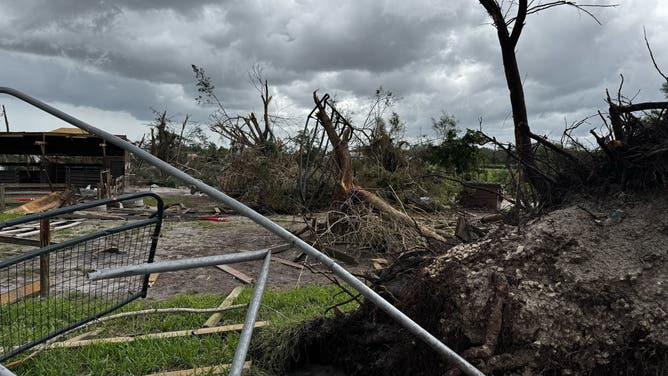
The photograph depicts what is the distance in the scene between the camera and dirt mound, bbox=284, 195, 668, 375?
93.7 inches

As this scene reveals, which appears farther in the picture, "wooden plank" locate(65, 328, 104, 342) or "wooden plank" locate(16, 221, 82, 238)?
"wooden plank" locate(16, 221, 82, 238)

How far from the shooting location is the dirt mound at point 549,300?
2379 mm

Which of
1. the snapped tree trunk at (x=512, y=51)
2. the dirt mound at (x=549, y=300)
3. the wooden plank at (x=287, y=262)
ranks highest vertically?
the snapped tree trunk at (x=512, y=51)

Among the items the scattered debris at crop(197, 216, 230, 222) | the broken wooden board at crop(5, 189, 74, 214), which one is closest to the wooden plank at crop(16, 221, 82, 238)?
the broken wooden board at crop(5, 189, 74, 214)

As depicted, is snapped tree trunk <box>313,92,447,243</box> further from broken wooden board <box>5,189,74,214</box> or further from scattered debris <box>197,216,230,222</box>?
broken wooden board <box>5,189,74,214</box>

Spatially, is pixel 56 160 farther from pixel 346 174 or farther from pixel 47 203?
pixel 346 174

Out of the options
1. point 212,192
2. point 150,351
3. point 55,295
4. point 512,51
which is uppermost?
point 512,51

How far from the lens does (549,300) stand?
2510 mm

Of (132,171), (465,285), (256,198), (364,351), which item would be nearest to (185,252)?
(256,198)

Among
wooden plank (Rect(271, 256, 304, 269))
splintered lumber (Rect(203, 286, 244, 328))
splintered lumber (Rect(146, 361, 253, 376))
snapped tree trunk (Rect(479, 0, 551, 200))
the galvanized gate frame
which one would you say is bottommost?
wooden plank (Rect(271, 256, 304, 269))

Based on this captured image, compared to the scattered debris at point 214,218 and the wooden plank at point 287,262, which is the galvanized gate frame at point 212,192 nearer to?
the wooden plank at point 287,262


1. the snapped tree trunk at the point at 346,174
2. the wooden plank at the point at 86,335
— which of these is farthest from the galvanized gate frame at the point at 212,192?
the snapped tree trunk at the point at 346,174

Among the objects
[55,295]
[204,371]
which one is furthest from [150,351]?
[55,295]

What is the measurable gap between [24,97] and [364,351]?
233cm
